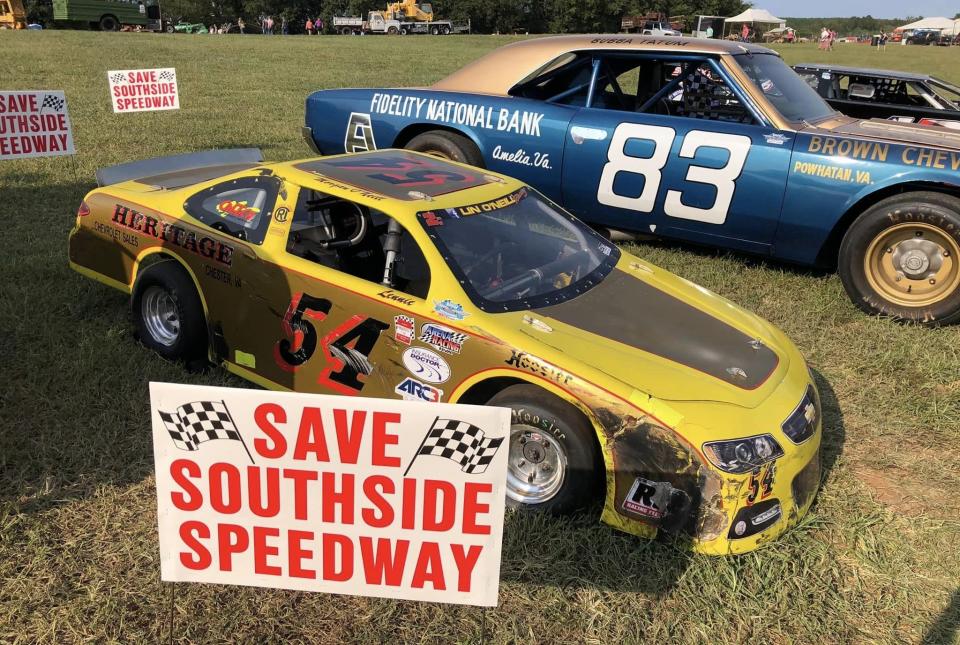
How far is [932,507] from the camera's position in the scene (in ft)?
12.1

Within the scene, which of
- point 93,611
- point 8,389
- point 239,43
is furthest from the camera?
point 239,43

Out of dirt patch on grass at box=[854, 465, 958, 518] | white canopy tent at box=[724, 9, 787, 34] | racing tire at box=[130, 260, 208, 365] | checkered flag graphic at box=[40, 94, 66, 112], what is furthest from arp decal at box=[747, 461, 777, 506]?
white canopy tent at box=[724, 9, 787, 34]

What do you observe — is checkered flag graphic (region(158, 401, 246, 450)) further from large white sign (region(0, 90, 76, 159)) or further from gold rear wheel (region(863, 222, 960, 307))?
large white sign (region(0, 90, 76, 159))

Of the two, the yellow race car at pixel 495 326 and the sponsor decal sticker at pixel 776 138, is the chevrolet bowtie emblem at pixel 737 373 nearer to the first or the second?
the yellow race car at pixel 495 326

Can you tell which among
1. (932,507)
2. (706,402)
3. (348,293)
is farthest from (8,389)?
(932,507)

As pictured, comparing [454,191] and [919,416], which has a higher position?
[454,191]

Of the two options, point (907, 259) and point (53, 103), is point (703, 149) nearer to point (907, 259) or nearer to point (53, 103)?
point (907, 259)

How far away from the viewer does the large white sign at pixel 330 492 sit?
2.27m

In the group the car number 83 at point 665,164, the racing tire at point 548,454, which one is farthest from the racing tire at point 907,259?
the racing tire at point 548,454

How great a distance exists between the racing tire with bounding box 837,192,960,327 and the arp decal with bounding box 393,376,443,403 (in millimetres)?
3683

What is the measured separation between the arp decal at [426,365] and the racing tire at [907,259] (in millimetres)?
3658

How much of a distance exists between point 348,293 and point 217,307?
1004mm

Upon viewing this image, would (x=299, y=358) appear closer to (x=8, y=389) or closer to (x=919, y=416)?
(x=8, y=389)

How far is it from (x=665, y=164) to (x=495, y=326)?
3224 mm
